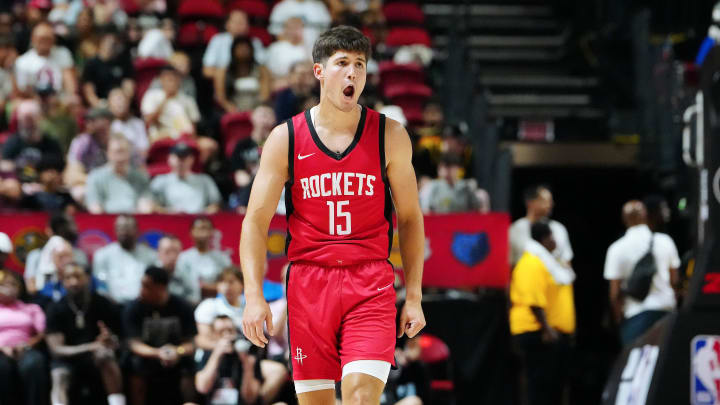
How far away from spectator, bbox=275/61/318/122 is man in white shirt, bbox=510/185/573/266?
2.60m

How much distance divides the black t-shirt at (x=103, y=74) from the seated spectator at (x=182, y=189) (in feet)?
9.25

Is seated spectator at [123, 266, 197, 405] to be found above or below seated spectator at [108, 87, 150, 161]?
below

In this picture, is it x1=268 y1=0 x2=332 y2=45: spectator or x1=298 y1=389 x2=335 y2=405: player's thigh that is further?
x1=268 y1=0 x2=332 y2=45: spectator

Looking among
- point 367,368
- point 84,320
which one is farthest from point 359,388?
point 84,320

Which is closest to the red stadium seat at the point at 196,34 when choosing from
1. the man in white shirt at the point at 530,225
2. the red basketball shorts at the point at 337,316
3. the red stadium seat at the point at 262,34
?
the red stadium seat at the point at 262,34

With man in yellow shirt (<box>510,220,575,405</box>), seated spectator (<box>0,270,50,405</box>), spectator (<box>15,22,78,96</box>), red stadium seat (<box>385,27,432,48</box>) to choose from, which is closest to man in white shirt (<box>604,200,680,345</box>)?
man in yellow shirt (<box>510,220,575,405</box>)

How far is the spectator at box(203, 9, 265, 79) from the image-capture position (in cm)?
1412

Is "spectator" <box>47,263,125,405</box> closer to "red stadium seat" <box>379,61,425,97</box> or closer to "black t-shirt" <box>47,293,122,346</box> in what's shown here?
"black t-shirt" <box>47,293,122,346</box>

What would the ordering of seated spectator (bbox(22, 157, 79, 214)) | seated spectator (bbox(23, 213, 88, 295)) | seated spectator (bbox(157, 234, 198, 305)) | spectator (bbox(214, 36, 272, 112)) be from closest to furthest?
seated spectator (bbox(23, 213, 88, 295)), seated spectator (bbox(157, 234, 198, 305)), seated spectator (bbox(22, 157, 79, 214)), spectator (bbox(214, 36, 272, 112))

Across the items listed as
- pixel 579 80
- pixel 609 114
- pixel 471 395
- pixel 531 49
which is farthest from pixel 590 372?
pixel 531 49

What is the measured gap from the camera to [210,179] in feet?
37.5

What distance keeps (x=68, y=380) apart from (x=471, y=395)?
357 cm

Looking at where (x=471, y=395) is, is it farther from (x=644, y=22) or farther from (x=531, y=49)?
(x=531, y=49)

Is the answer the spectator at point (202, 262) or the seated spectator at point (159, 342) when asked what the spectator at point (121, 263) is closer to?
the spectator at point (202, 262)
